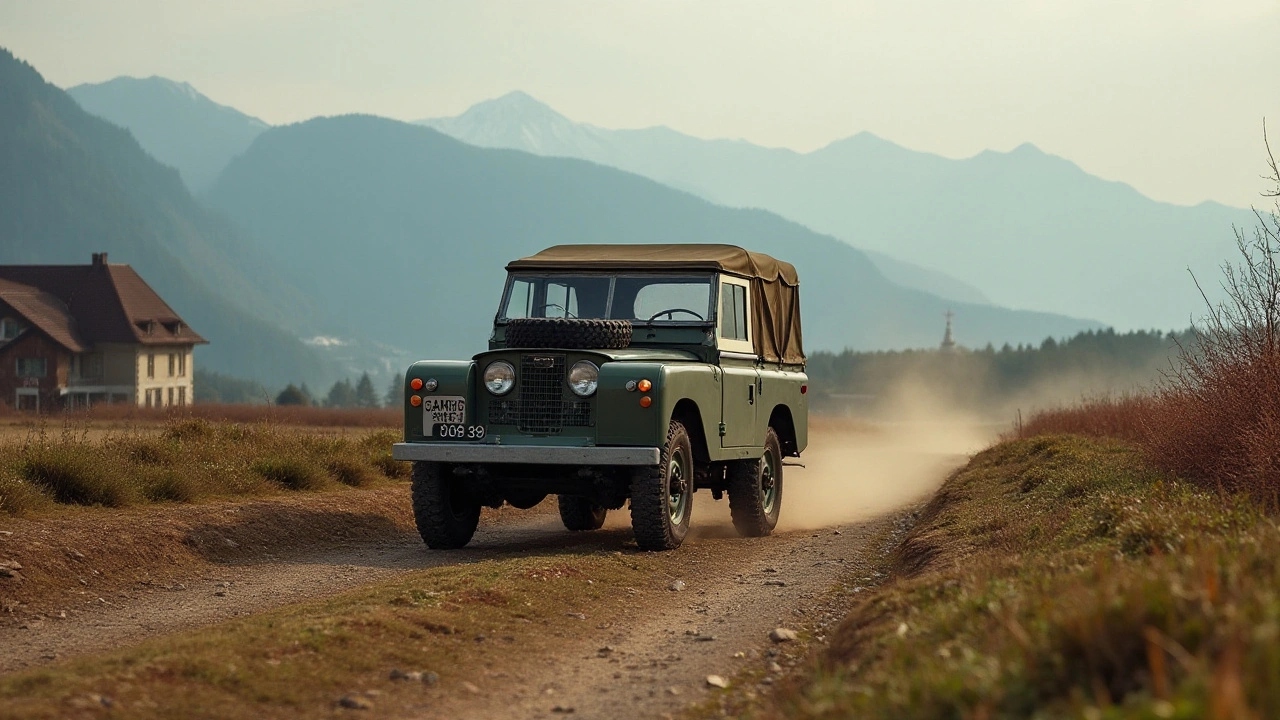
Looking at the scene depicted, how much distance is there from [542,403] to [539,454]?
58 cm

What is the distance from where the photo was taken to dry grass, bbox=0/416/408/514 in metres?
13.3

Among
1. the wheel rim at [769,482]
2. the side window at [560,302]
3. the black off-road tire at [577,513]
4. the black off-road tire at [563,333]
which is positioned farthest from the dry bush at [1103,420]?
the black off-road tire at [563,333]

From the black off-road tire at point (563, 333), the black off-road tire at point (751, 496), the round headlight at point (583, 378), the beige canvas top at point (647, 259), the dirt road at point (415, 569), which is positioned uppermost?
the beige canvas top at point (647, 259)

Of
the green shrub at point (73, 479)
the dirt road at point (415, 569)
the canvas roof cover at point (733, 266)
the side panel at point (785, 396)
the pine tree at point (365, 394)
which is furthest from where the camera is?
the pine tree at point (365, 394)

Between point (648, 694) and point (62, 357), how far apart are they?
91776 mm

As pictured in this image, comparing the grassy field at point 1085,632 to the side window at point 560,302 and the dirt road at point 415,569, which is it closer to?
the dirt road at point 415,569

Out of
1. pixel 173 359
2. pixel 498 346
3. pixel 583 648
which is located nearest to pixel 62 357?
pixel 173 359

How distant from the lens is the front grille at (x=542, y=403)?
12.1m

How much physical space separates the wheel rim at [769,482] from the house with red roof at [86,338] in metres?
77.0

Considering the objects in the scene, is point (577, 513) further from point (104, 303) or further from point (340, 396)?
point (340, 396)

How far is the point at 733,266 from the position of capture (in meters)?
14.4

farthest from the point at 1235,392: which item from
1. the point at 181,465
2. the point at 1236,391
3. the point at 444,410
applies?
the point at 181,465

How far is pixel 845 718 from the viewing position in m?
4.62

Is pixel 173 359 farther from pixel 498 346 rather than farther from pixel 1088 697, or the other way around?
pixel 1088 697
